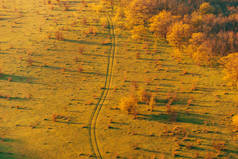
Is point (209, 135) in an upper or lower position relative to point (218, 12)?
lower

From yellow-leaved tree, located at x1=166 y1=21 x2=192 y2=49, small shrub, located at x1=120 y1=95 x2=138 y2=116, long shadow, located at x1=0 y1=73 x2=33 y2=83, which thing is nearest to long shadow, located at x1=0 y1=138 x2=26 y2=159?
long shadow, located at x1=0 y1=73 x2=33 y2=83

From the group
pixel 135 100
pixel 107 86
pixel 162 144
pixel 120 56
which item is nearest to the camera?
pixel 162 144

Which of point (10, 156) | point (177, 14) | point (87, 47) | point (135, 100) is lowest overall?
point (10, 156)

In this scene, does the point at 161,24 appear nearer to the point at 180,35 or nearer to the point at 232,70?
the point at 180,35

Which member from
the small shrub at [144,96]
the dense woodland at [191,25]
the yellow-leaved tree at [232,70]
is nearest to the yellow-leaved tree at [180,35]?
the dense woodland at [191,25]

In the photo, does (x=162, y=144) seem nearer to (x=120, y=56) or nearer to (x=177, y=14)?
(x=120, y=56)

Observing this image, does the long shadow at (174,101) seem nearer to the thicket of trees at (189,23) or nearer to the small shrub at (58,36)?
the thicket of trees at (189,23)

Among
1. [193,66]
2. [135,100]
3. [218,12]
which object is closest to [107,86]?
[135,100]
